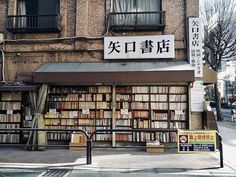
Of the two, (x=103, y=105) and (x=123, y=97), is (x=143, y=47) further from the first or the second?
(x=103, y=105)

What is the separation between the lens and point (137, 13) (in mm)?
12891

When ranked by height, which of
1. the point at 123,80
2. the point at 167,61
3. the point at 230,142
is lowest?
the point at 230,142

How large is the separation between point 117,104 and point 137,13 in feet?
14.0

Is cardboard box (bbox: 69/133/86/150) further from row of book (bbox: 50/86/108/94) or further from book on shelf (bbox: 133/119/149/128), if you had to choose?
book on shelf (bbox: 133/119/149/128)

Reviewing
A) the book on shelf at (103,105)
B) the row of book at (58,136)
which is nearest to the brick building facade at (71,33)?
the book on shelf at (103,105)

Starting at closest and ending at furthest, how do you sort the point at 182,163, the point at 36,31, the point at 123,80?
the point at 182,163 → the point at 123,80 → the point at 36,31

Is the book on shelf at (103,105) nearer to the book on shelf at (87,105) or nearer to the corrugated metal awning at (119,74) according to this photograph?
the book on shelf at (87,105)

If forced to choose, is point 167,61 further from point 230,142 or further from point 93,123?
point 230,142

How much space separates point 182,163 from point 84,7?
8.14m

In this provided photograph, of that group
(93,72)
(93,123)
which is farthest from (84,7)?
(93,123)

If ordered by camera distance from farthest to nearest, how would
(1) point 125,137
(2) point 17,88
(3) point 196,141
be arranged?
(1) point 125,137 → (2) point 17,88 → (3) point 196,141

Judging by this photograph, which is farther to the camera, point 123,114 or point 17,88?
point 123,114

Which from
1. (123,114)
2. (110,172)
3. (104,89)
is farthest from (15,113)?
(110,172)

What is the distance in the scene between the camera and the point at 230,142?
46.1ft
